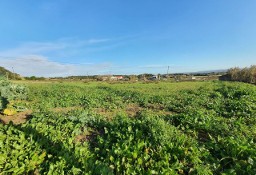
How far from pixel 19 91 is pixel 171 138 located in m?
12.4

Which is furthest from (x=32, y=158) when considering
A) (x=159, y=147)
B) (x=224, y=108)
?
(x=224, y=108)

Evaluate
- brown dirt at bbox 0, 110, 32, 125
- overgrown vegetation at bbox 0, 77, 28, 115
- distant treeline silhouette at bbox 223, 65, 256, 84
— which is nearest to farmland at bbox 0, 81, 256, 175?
brown dirt at bbox 0, 110, 32, 125

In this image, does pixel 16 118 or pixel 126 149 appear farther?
pixel 16 118

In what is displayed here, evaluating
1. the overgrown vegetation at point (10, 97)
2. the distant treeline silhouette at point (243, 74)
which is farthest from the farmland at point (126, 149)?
the distant treeline silhouette at point (243, 74)

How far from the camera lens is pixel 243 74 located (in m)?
36.8

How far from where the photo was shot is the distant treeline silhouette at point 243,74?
3372cm

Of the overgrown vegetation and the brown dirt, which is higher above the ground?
the overgrown vegetation

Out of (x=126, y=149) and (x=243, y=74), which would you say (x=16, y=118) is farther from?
(x=243, y=74)

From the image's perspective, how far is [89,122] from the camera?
5980 millimetres

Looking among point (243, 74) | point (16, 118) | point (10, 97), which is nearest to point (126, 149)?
point (16, 118)

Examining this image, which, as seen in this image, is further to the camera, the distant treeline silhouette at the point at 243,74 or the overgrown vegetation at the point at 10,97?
the distant treeline silhouette at the point at 243,74

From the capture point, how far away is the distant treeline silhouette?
111ft

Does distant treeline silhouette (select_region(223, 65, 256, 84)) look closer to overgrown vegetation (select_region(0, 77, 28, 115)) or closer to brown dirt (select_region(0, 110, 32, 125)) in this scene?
overgrown vegetation (select_region(0, 77, 28, 115))

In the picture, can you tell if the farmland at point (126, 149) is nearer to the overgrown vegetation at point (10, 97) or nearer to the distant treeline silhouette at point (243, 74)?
the overgrown vegetation at point (10, 97)
